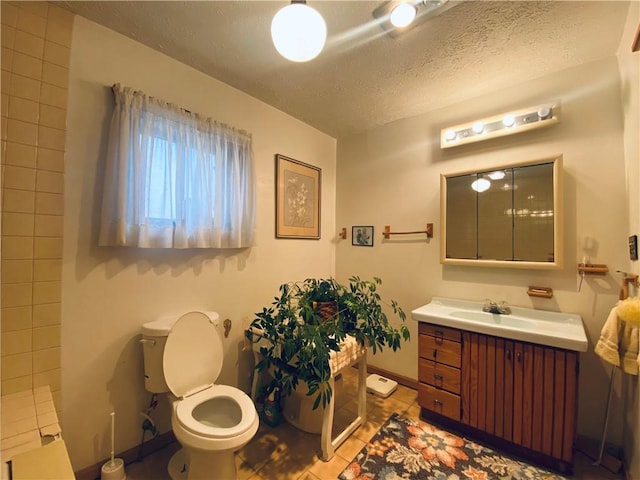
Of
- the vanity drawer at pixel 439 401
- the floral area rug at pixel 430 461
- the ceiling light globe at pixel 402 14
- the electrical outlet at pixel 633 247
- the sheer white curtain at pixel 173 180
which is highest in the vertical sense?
the ceiling light globe at pixel 402 14

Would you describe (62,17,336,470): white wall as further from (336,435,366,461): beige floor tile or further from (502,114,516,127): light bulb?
(502,114,516,127): light bulb

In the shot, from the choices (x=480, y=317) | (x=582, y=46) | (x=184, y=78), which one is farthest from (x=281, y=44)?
(x=480, y=317)

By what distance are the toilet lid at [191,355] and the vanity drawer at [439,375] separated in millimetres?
1465

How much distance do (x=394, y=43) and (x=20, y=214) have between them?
218cm

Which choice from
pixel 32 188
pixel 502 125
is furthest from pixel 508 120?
pixel 32 188

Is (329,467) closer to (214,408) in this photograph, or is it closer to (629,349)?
(214,408)

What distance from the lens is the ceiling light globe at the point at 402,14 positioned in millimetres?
1319

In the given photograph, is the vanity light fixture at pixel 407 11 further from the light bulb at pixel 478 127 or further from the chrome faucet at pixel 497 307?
the chrome faucet at pixel 497 307

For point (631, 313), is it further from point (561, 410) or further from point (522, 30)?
point (522, 30)

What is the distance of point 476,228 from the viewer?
2154 mm

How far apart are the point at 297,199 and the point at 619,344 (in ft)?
7.85

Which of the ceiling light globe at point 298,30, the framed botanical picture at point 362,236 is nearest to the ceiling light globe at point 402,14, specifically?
the ceiling light globe at point 298,30

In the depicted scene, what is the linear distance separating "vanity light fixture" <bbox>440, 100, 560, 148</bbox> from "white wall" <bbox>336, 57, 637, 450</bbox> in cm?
9

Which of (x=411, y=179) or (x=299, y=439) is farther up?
(x=411, y=179)
